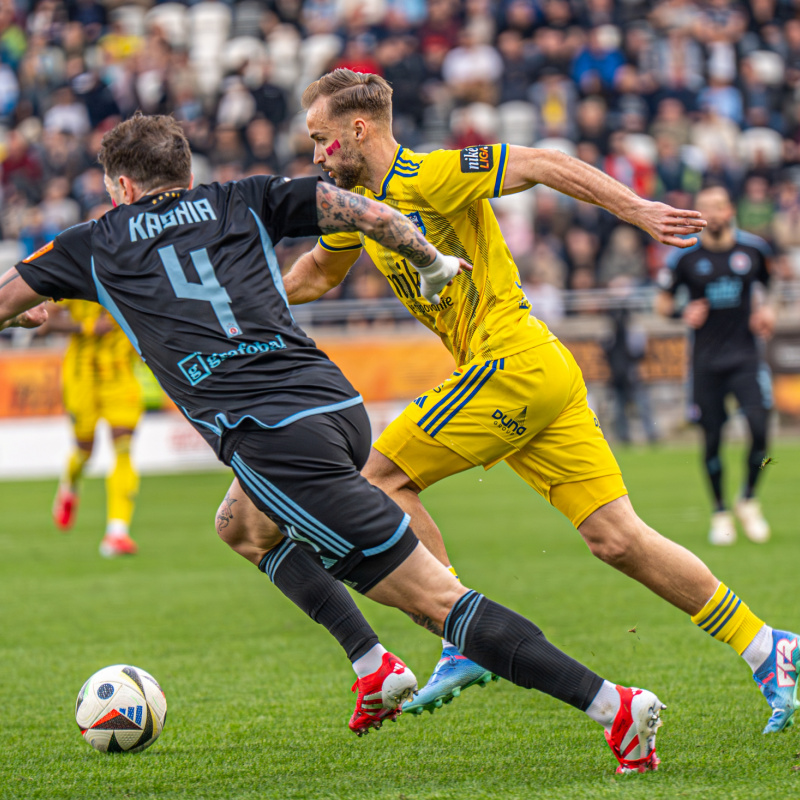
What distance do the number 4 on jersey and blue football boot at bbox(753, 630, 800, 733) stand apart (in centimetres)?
223

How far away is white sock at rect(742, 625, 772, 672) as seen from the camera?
4359mm

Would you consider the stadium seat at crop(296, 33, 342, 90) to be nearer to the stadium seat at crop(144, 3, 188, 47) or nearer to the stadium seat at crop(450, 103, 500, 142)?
the stadium seat at crop(144, 3, 188, 47)

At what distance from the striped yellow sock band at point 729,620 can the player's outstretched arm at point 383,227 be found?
1629 millimetres

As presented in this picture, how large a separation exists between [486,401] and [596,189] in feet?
2.87

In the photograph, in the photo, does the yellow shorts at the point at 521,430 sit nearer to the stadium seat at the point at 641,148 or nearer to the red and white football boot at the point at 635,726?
the red and white football boot at the point at 635,726

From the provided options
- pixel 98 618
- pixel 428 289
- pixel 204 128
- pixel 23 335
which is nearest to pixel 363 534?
pixel 428 289

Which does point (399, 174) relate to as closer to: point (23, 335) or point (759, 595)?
point (759, 595)

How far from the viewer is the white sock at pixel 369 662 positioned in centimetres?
427

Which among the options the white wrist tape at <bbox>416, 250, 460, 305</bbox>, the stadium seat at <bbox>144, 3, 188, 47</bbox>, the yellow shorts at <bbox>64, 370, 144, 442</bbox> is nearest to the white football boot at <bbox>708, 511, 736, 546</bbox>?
the yellow shorts at <bbox>64, 370, 144, 442</bbox>

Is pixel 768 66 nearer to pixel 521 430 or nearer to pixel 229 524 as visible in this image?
pixel 521 430

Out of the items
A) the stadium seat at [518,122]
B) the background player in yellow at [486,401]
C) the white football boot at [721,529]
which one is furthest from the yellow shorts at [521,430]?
the stadium seat at [518,122]

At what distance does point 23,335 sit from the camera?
58.8ft

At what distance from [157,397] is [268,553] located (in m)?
12.7

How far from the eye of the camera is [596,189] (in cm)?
421
